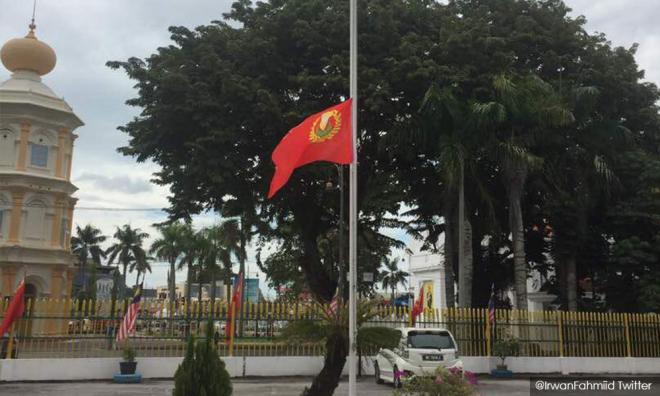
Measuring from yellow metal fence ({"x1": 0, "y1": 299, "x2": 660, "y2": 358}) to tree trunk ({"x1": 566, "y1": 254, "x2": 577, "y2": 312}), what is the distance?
3397mm

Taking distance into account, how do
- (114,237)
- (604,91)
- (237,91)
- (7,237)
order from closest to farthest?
1. (237,91)
2. (604,91)
3. (7,237)
4. (114,237)

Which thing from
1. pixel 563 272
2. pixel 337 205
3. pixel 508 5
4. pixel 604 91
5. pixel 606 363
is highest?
pixel 508 5

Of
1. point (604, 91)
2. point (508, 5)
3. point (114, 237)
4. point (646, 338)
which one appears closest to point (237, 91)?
point (508, 5)

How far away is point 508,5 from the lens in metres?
27.0

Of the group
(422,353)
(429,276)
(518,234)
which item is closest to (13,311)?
(422,353)

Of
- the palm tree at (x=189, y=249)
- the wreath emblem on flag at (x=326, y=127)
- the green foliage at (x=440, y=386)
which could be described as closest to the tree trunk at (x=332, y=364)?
the green foliage at (x=440, y=386)

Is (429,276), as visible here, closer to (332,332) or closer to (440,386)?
(332,332)

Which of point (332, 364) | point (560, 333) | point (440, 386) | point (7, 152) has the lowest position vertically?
point (440, 386)

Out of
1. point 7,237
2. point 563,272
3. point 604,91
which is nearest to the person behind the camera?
point 604,91

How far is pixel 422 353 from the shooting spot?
648 inches

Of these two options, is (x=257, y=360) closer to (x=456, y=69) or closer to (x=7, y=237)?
(x=456, y=69)

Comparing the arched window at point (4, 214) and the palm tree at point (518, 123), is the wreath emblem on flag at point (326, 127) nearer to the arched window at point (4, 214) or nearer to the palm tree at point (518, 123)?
the palm tree at point (518, 123)

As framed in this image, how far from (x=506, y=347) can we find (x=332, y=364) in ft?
40.7

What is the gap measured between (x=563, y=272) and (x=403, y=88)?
1126cm
